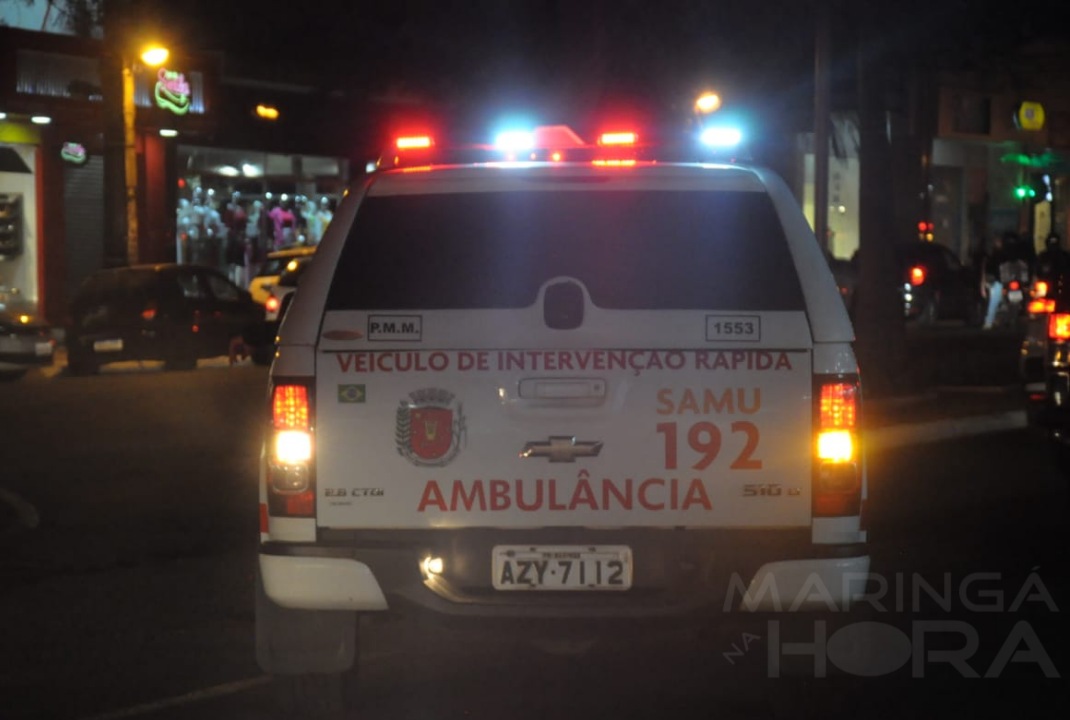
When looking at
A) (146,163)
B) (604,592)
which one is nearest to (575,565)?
(604,592)

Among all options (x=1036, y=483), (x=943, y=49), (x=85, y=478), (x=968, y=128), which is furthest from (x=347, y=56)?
(x=968, y=128)

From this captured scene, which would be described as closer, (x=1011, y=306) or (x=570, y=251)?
(x=570, y=251)

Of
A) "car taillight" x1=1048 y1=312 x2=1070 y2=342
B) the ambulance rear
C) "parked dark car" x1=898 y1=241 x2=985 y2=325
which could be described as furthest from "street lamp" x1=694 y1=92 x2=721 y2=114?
"parked dark car" x1=898 y1=241 x2=985 y2=325

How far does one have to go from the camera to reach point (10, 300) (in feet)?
90.4

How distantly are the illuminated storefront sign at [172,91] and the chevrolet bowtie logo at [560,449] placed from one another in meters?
26.7

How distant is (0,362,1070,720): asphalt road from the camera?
6312 mm

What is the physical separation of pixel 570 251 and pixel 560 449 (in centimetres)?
74

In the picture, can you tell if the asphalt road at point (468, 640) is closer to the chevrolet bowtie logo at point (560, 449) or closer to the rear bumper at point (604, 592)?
the rear bumper at point (604, 592)

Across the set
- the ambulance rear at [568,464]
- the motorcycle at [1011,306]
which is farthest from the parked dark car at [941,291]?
the ambulance rear at [568,464]

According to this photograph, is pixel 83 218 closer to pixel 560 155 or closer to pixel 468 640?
pixel 468 640

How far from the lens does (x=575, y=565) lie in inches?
208

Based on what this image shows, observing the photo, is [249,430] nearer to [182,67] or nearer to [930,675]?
[930,675]

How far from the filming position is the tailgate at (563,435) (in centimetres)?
529

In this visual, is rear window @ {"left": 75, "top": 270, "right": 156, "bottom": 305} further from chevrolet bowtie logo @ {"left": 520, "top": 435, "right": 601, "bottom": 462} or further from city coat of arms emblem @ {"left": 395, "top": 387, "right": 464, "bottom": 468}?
chevrolet bowtie logo @ {"left": 520, "top": 435, "right": 601, "bottom": 462}
